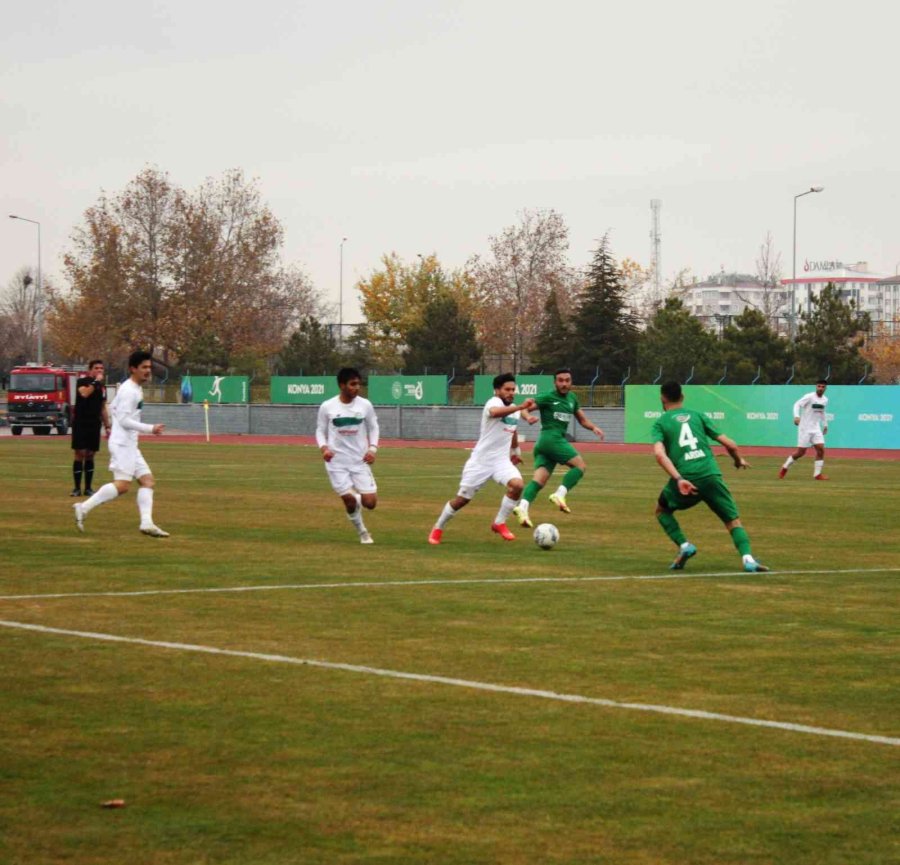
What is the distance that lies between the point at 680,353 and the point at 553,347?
11.7m

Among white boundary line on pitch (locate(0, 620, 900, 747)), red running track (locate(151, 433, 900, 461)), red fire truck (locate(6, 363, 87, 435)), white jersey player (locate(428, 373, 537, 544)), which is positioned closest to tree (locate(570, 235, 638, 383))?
red running track (locate(151, 433, 900, 461))

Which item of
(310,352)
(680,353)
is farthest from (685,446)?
(310,352)

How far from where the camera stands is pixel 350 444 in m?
17.6

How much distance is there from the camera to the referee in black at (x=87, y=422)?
85.2ft

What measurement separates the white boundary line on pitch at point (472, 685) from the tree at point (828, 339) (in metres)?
50.8

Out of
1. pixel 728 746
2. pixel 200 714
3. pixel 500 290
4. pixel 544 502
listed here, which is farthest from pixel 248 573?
pixel 500 290

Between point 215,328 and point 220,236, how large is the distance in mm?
4946

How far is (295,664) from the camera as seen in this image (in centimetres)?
955

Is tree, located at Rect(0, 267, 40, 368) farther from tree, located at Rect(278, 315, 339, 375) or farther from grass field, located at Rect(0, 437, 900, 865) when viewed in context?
grass field, located at Rect(0, 437, 900, 865)

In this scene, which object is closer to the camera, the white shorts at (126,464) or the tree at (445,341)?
the white shorts at (126,464)

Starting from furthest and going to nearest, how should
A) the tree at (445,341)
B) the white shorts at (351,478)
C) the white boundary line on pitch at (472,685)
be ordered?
the tree at (445,341), the white shorts at (351,478), the white boundary line on pitch at (472,685)

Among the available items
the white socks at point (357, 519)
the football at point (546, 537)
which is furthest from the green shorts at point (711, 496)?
the white socks at point (357, 519)

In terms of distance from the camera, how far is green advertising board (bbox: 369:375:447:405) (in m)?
62.6

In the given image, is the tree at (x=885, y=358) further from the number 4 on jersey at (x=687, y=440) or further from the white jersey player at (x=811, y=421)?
the number 4 on jersey at (x=687, y=440)
